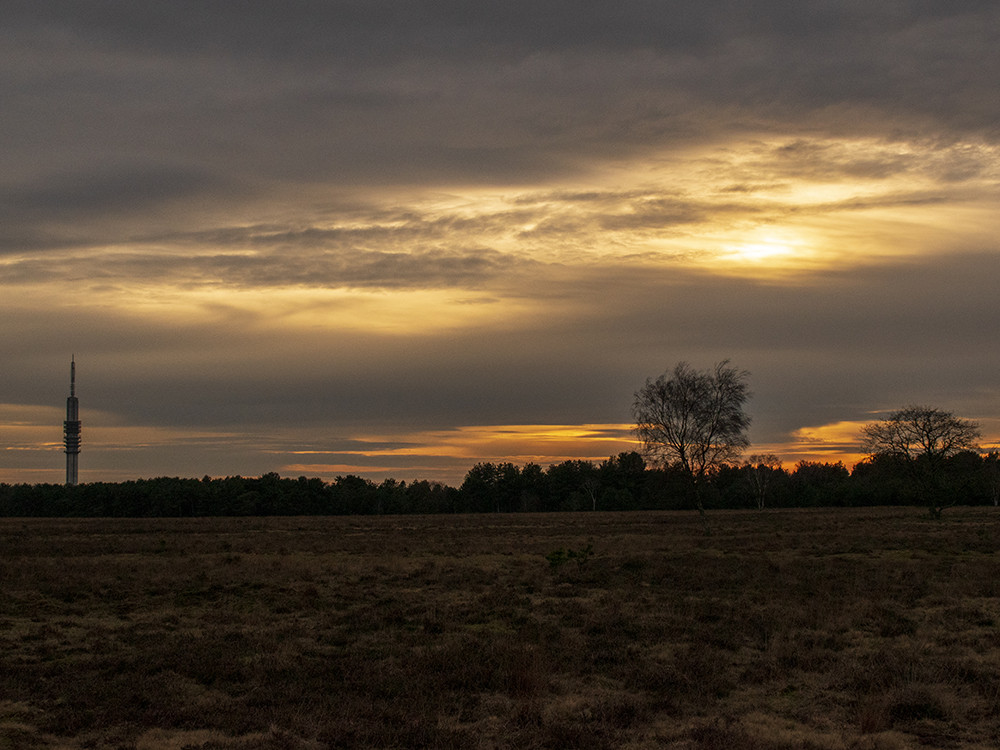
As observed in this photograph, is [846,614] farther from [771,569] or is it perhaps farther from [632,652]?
[771,569]

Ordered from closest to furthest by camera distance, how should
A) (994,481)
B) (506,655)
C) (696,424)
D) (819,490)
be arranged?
(506,655) → (696,424) → (994,481) → (819,490)

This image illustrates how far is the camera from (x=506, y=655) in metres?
15.4

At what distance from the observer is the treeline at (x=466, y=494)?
413 feet

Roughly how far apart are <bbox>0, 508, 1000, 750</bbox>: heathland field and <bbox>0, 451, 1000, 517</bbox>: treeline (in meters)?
87.6

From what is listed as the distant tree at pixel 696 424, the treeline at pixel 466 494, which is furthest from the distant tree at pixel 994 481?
the distant tree at pixel 696 424

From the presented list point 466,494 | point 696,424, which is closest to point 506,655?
point 696,424

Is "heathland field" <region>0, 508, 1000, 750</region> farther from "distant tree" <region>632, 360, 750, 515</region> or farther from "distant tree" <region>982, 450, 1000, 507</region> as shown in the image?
"distant tree" <region>982, 450, 1000, 507</region>

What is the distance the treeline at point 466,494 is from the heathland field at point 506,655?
87.6 metres

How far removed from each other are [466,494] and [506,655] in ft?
451

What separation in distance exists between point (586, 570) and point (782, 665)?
15.8 meters

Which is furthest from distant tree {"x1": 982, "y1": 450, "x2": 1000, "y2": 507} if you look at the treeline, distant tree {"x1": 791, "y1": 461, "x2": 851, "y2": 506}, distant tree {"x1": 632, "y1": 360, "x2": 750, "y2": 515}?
distant tree {"x1": 632, "y1": 360, "x2": 750, "y2": 515}

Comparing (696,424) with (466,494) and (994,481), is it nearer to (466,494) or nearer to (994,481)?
(994,481)

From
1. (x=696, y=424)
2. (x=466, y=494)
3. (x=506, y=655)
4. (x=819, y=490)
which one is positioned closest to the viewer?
(x=506, y=655)

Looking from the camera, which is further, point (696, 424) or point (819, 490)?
point (819, 490)
